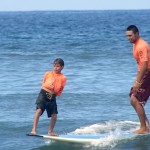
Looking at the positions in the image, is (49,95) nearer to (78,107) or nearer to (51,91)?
(51,91)

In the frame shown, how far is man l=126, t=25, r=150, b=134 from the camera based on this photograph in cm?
1005

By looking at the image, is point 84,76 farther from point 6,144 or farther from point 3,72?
point 6,144

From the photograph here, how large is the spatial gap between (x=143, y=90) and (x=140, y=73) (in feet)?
1.17

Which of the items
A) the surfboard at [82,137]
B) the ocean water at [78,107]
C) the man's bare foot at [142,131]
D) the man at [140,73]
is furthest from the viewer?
the man's bare foot at [142,131]

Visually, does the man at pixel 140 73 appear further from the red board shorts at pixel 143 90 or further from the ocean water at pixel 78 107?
the ocean water at pixel 78 107

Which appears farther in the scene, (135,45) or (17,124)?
(17,124)

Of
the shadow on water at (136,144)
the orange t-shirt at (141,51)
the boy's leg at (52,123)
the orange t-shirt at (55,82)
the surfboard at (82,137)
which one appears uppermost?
the orange t-shirt at (141,51)

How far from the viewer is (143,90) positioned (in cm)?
1030

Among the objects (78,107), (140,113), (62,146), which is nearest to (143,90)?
(140,113)

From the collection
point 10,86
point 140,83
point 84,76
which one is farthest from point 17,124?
point 84,76

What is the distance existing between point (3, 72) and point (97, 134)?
9301 millimetres

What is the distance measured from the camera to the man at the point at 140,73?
396 inches

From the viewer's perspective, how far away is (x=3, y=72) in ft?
63.5

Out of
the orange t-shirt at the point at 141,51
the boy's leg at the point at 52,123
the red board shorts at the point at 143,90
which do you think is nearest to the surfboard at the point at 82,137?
the boy's leg at the point at 52,123
